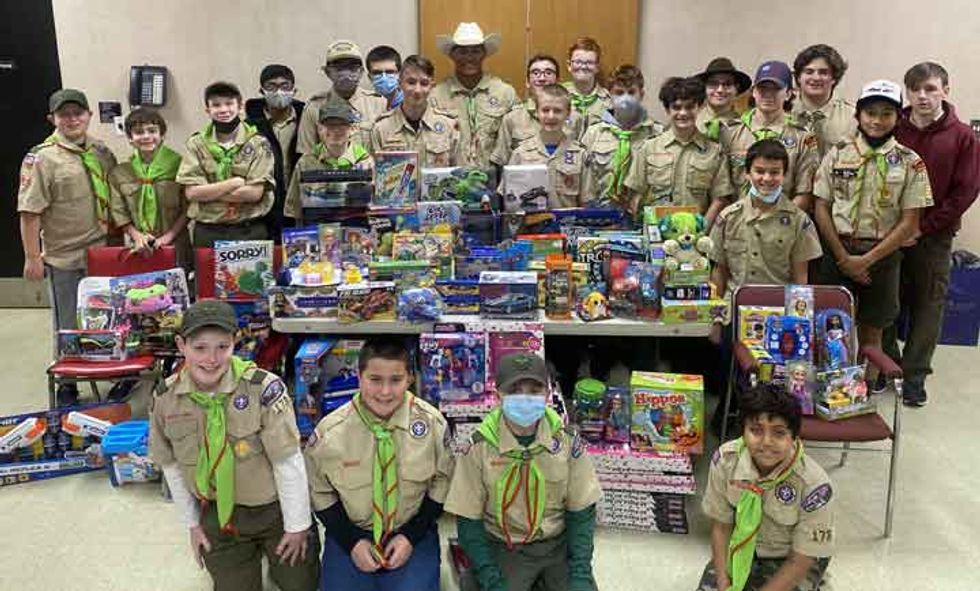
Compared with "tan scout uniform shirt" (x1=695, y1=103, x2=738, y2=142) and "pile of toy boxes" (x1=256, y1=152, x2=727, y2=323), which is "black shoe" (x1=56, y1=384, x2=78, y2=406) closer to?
"pile of toy boxes" (x1=256, y1=152, x2=727, y2=323)

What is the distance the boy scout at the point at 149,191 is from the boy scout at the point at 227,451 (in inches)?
85.0

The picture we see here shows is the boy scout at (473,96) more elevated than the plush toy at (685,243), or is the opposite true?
the boy scout at (473,96)

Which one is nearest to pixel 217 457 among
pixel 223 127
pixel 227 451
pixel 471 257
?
pixel 227 451

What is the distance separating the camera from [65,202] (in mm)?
4691

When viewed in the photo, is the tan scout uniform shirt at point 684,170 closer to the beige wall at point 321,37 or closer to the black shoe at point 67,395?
the beige wall at point 321,37

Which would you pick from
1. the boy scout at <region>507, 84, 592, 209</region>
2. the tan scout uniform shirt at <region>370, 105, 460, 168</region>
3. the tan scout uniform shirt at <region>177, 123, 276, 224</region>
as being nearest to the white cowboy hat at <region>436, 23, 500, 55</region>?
the tan scout uniform shirt at <region>370, 105, 460, 168</region>

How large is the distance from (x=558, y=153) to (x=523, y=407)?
236cm

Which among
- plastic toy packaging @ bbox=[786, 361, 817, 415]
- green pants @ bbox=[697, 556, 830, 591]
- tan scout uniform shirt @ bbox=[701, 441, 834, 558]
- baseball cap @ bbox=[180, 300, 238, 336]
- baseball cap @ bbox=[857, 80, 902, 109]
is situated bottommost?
green pants @ bbox=[697, 556, 830, 591]

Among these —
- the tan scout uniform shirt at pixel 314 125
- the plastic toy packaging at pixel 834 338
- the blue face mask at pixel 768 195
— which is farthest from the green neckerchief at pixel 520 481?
the tan scout uniform shirt at pixel 314 125

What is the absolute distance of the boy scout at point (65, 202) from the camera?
4590 mm

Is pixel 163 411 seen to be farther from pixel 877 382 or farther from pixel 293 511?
pixel 877 382

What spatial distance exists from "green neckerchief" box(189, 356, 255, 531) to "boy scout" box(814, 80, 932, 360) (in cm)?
322

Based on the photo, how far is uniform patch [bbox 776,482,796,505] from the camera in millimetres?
2715

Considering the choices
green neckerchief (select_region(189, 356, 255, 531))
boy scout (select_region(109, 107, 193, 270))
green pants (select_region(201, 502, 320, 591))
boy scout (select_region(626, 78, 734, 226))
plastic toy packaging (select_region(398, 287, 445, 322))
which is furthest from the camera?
boy scout (select_region(109, 107, 193, 270))
